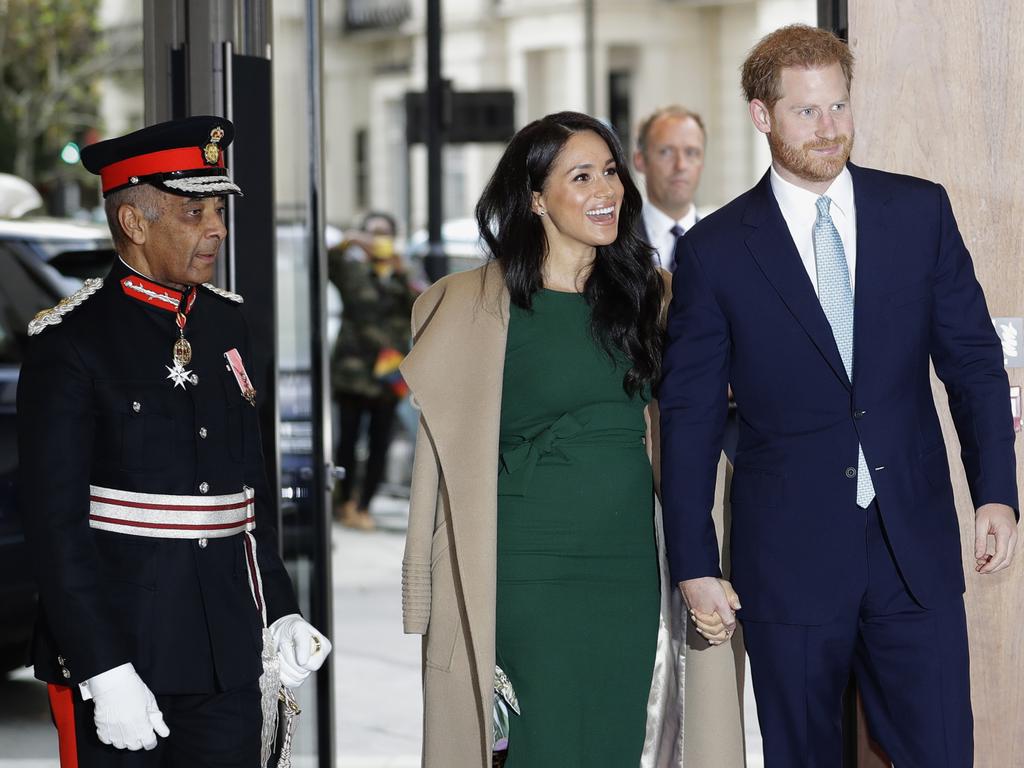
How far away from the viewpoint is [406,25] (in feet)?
77.2

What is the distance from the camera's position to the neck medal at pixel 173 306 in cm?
264

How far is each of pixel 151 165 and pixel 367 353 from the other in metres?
6.99

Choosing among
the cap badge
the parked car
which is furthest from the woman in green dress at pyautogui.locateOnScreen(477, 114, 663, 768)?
the parked car

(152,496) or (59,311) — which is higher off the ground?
(59,311)

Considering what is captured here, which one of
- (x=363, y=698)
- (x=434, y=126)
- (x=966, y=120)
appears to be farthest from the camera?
(x=434, y=126)

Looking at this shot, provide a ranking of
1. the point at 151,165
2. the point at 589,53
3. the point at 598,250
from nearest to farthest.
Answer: the point at 151,165
the point at 598,250
the point at 589,53

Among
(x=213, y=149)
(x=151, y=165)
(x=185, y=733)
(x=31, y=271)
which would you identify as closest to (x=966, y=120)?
(x=213, y=149)

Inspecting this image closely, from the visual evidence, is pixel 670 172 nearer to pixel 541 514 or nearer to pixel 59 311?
pixel 541 514

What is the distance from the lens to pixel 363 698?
567cm

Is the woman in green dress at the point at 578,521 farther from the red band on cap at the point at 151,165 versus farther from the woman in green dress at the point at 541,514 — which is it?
the red band on cap at the point at 151,165

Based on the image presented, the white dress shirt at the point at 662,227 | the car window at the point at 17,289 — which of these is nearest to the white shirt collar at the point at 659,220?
the white dress shirt at the point at 662,227

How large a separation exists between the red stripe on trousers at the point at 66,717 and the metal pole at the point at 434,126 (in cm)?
728

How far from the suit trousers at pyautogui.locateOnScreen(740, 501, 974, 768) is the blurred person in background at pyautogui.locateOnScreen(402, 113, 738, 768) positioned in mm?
255

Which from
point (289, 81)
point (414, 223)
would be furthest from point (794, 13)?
point (289, 81)
